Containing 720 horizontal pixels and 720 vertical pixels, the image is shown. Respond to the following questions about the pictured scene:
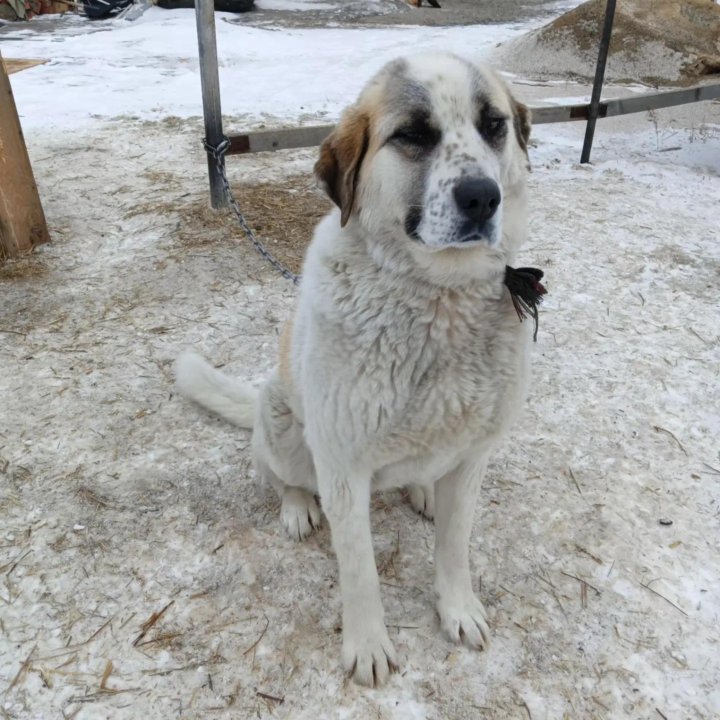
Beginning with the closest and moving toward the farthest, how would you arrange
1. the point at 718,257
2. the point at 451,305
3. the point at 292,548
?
the point at 451,305 < the point at 292,548 < the point at 718,257

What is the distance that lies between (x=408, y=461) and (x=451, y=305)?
0.43 metres

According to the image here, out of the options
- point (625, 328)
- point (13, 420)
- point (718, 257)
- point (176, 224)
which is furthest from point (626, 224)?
point (13, 420)

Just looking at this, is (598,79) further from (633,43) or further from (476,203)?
(476,203)

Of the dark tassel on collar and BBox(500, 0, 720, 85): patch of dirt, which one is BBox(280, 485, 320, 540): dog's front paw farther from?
BBox(500, 0, 720, 85): patch of dirt

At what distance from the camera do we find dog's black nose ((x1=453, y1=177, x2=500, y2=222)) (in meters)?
1.52

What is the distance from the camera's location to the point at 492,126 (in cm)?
167

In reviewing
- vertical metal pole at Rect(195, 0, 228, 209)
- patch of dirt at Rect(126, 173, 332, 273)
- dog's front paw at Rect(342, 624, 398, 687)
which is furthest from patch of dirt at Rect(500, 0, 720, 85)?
dog's front paw at Rect(342, 624, 398, 687)

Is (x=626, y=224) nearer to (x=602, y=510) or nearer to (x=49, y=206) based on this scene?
(x=602, y=510)

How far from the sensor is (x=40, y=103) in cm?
704

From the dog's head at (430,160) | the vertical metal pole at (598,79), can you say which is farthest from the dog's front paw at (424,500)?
the vertical metal pole at (598,79)

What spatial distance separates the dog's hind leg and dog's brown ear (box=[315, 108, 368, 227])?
685 millimetres

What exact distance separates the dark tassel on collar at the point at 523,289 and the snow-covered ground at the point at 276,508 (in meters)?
0.97

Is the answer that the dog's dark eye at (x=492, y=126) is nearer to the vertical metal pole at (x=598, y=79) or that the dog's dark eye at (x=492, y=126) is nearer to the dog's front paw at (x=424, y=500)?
the dog's front paw at (x=424, y=500)

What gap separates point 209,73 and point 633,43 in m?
6.75
